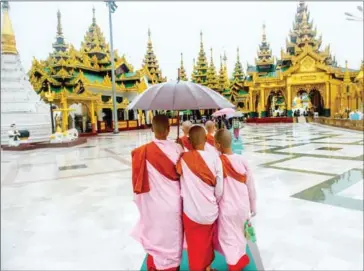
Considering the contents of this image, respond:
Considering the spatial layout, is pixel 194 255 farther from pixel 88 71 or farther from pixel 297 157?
pixel 88 71

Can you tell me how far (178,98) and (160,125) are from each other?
0.30 metres

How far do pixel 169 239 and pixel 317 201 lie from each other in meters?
3.02

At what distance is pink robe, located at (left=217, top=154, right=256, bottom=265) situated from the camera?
2439 mm

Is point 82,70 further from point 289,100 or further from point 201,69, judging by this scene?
point 289,100

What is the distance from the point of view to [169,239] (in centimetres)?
244

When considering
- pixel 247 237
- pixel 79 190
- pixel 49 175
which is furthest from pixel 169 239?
pixel 49 175

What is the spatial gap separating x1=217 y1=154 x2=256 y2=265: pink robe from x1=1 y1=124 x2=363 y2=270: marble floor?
592 mm

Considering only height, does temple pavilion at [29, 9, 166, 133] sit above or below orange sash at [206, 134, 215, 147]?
above

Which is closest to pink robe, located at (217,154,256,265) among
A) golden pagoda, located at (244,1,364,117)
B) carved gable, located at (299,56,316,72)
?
golden pagoda, located at (244,1,364,117)

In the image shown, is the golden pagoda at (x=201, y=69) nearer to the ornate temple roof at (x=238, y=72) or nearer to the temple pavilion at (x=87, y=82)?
the ornate temple roof at (x=238, y=72)

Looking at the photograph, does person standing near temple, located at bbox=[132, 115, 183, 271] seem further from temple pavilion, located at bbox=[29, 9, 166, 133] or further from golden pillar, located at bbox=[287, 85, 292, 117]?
golden pillar, located at bbox=[287, 85, 292, 117]

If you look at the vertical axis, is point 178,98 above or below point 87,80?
below

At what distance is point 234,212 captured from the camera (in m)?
2.44

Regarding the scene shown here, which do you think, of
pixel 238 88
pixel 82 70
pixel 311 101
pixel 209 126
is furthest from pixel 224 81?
pixel 209 126
